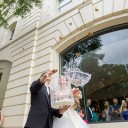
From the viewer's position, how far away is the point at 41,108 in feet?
9.39

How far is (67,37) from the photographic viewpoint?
769cm

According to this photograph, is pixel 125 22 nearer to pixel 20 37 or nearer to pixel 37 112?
pixel 37 112

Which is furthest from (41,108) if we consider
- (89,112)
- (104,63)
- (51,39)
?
(51,39)

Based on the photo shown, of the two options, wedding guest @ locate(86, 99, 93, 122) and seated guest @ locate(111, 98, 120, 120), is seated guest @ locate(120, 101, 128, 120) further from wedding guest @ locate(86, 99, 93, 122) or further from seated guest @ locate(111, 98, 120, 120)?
wedding guest @ locate(86, 99, 93, 122)

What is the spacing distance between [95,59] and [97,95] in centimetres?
147

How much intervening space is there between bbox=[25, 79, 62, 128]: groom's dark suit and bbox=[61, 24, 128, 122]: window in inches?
122

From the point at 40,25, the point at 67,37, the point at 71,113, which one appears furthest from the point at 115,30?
the point at 71,113

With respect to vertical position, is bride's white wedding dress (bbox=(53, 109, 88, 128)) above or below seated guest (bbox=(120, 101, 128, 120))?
below

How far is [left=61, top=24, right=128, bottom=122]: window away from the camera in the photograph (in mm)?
5766

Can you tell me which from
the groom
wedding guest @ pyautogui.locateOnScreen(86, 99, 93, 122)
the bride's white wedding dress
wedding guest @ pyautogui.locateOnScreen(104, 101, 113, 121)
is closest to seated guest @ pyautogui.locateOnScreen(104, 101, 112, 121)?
wedding guest @ pyautogui.locateOnScreen(104, 101, 113, 121)

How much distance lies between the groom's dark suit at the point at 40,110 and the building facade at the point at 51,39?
2963mm

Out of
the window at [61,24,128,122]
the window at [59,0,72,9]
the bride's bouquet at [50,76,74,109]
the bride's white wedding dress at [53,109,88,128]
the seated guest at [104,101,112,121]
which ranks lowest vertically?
the bride's white wedding dress at [53,109,88,128]

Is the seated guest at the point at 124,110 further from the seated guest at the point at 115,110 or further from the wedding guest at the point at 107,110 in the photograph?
the wedding guest at the point at 107,110

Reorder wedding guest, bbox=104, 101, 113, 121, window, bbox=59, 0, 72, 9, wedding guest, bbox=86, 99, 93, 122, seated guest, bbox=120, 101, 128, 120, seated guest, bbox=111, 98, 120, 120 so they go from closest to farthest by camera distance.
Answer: seated guest, bbox=120, 101, 128, 120
seated guest, bbox=111, 98, 120, 120
wedding guest, bbox=104, 101, 113, 121
wedding guest, bbox=86, 99, 93, 122
window, bbox=59, 0, 72, 9
